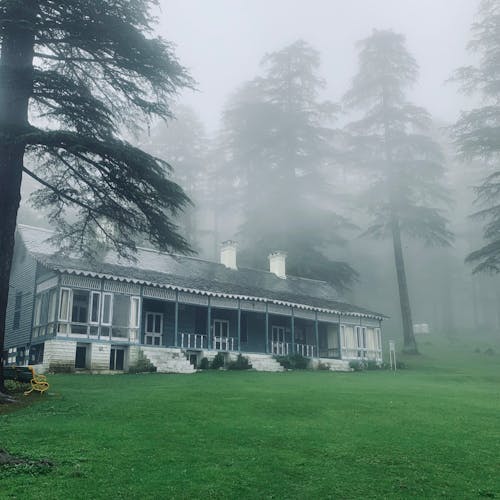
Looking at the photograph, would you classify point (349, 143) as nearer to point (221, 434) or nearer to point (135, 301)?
point (135, 301)

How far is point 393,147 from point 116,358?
26.3m

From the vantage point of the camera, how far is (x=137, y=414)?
42.1ft

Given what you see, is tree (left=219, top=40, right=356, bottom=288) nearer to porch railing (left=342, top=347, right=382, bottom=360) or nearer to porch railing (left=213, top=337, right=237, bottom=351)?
porch railing (left=342, top=347, right=382, bottom=360)

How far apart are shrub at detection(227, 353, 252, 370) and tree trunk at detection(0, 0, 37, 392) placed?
15.3 m

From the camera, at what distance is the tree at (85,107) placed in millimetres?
15156

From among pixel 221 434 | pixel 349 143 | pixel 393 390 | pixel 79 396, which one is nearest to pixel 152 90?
pixel 79 396

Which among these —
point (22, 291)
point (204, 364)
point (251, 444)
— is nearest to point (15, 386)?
point (251, 444)

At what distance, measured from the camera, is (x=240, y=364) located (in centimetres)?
2927

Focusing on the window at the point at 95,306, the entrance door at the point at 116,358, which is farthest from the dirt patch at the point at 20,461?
the entrance door at the point at 116,358

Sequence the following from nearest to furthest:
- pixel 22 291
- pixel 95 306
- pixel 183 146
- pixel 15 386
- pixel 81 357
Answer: pixel 15 386 → pixel 81 357 → pixel 95 306 → pixel 22 291 → pixel 183 146

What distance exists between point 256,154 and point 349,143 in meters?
8.95

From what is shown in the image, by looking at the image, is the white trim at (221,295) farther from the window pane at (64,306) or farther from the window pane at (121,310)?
the window pane at (121,310)

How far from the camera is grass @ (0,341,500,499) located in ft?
26.1

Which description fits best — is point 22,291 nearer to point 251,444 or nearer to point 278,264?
point 278,264
